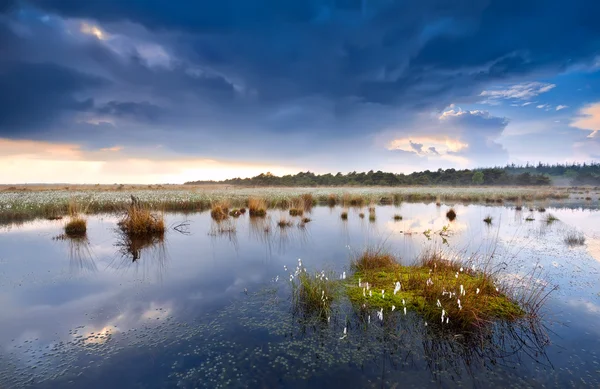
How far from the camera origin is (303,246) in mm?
13438

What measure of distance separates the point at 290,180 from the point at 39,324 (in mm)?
90662

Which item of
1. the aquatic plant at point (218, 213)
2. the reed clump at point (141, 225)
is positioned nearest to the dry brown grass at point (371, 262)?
the reed clump at point (141, 225)

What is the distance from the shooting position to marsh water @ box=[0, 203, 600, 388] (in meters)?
4.70

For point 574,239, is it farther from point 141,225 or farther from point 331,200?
point 331,200

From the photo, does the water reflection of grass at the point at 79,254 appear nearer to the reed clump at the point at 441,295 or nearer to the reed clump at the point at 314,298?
the reed clump at the point at 314,298

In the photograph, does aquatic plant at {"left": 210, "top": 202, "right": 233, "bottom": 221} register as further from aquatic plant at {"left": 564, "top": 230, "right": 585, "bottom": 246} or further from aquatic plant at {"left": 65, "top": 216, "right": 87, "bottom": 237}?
aquatic plant at {"left": 564, "top": 230, "right": 585, "bottom": 246}

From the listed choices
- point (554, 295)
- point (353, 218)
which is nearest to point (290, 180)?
point (353, 218)

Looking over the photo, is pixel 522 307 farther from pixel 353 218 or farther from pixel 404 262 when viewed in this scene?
pixel 353 218

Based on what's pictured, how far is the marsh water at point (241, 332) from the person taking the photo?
4.70 m

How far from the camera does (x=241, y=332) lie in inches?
236

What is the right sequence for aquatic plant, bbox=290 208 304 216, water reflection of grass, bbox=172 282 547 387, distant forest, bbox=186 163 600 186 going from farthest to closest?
distant forest, bbox=186 163 600 186, aquatic plant, bbox=290 208 304 216, water reflection of grass, bbox=172 282 547 387

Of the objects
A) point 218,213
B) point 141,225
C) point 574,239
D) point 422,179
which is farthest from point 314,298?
point 422,179

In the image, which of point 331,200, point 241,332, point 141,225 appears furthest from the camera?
point 331,200

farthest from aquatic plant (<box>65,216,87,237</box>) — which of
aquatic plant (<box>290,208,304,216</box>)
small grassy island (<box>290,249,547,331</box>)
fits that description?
small grassy island (<box>290,249,547,331</box>)
